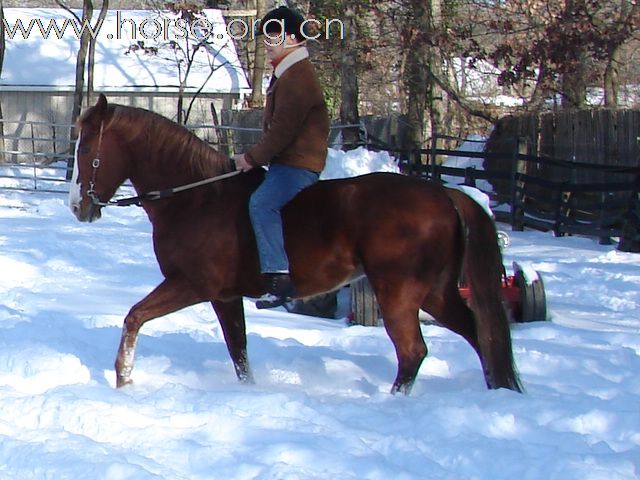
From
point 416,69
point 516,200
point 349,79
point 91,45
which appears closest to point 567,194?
point 516,200

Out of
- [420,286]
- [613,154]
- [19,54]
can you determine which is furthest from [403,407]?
[19,54]

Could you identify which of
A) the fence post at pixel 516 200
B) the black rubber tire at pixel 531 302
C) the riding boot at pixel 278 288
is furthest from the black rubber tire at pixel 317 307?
the fence post at pixel 516 200

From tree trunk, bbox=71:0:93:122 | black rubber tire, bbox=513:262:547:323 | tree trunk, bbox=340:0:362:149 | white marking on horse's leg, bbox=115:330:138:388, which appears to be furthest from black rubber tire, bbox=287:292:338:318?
tree trunk, bbox=71:0:93:122

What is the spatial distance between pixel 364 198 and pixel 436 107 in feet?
54.7


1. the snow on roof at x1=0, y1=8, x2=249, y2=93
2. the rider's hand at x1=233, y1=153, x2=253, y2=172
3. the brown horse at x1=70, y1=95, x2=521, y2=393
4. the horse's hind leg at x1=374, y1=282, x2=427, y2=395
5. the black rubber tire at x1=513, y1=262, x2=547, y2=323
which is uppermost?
the snow on roof at x1=0, y1=8, x2=249, y2=93

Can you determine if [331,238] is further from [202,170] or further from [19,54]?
[19,54]

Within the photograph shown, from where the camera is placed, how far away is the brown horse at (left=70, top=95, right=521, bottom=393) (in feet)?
17.9

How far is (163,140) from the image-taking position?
19.5 feet

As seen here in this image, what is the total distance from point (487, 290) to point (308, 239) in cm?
112

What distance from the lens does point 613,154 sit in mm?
17141

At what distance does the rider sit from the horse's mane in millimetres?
299

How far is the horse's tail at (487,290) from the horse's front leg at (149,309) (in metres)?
1.67

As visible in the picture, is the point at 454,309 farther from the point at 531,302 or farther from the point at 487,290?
the point at 531,302

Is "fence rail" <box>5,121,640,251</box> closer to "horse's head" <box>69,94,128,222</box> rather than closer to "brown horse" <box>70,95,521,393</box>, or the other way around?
"brown horse" <box>70,95,521,393</box>
